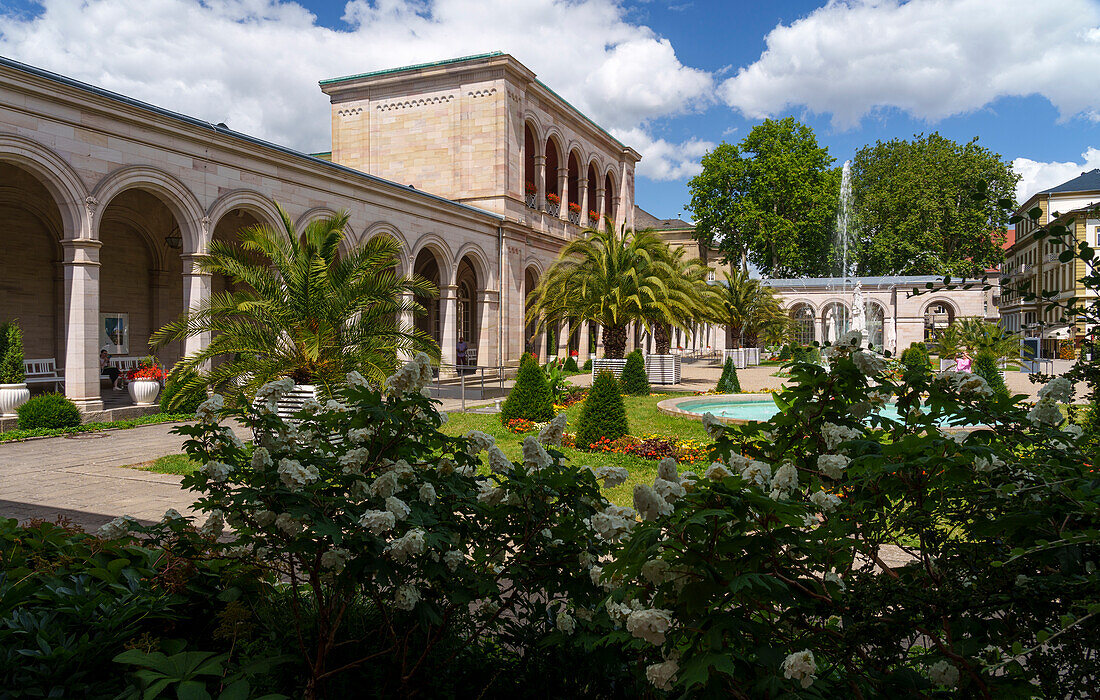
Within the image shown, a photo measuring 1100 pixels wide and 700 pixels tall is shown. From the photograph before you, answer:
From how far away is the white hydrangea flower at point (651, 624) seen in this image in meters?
1.77

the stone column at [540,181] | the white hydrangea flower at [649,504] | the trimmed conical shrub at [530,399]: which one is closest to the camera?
the white hydrangea flower at [649,504]

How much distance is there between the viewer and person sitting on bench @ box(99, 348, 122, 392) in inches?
735

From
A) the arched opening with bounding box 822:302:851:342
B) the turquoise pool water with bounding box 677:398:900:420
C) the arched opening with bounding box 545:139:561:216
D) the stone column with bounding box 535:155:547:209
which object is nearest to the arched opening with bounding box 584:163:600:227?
the arched opening with bounding box 545:139:561:216

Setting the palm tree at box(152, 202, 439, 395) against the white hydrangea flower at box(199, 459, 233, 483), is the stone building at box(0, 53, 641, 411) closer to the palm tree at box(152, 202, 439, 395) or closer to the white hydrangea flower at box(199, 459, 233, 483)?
the palm tree at box(152, 202, 439, 395)

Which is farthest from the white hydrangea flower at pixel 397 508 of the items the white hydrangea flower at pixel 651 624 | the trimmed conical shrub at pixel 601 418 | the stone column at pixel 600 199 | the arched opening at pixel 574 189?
the stone column at pixel 600 199

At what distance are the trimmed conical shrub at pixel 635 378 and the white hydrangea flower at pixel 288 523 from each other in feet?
57.0

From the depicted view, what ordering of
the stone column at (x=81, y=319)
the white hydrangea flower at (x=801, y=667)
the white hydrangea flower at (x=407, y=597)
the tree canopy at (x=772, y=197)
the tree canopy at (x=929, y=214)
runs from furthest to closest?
1. the tree canopy at (x=929, y=214)
2. the tree canopy at (x=772, y=197)
3. the stone column at (x=81, y=319)
4. the white hydrangea flower at (x=407, y=597)
5. the white hydrangea flower at (x=801, y=667)

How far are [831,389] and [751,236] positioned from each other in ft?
151

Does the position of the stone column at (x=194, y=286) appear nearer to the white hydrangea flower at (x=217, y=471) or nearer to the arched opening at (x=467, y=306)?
the white hydrangea flower at (x=217, y=471)

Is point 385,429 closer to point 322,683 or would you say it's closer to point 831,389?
point 322,683

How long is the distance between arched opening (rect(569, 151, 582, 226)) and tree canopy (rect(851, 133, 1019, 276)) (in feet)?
78.0

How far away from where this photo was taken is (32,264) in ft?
57.7

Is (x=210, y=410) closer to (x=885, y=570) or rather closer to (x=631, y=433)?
(x=885, y=570)

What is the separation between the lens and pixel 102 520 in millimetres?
6223
